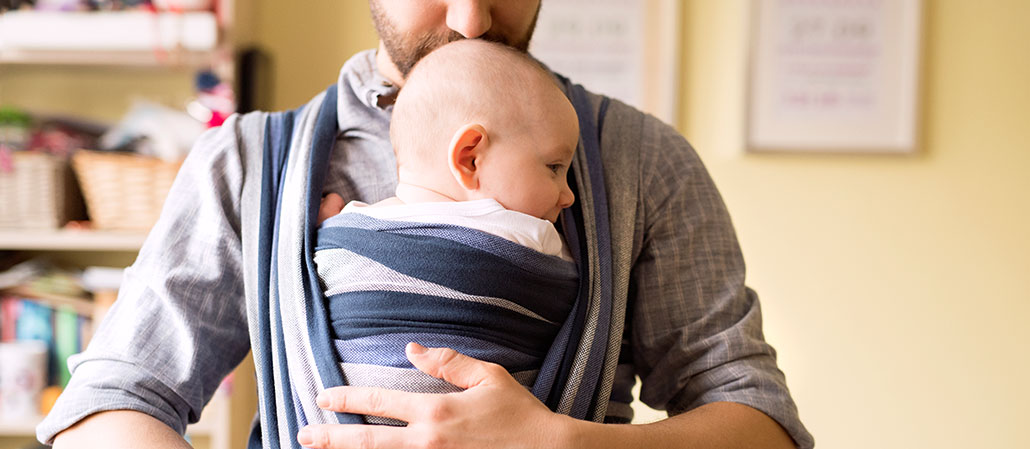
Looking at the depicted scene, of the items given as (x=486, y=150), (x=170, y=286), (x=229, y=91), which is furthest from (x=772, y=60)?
(x=170, y=286)

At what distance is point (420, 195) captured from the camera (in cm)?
91

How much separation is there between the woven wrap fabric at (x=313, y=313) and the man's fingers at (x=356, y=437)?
3 centimetres

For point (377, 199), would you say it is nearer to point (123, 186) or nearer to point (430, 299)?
point (430, 299)

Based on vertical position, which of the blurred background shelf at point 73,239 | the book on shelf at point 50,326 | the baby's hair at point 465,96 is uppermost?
the baby's hair at point 465,96

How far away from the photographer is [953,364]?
Answer: 2.43 metres

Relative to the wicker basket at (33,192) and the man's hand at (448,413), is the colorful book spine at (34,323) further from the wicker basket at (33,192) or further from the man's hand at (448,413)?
the man's hand at (448,413)

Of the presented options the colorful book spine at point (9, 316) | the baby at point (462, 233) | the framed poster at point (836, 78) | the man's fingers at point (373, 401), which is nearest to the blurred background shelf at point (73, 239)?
the colorful book spine at point (9, 316)

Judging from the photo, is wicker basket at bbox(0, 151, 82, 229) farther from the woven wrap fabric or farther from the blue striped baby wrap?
the blue striped baby wrap

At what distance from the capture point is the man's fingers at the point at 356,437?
2.50 ft

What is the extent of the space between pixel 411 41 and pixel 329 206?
238 millimetres

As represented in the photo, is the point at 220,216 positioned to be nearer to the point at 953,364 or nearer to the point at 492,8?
the point at 492,8

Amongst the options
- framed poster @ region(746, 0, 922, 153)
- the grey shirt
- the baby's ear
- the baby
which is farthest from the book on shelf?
framed poster @ region(746, 0, 922, 153)

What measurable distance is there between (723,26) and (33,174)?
1924mm

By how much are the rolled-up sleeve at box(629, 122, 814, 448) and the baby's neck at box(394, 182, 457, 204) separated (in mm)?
271
